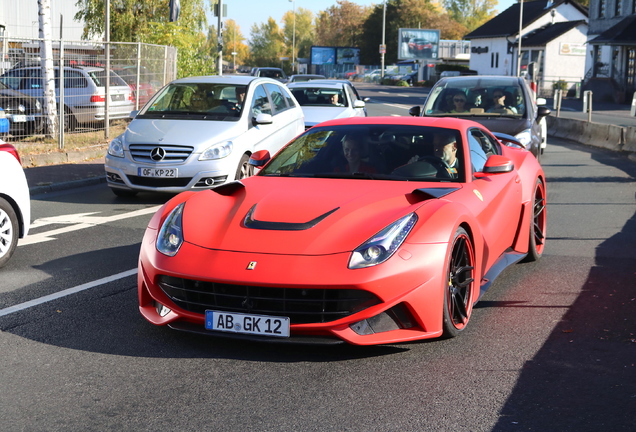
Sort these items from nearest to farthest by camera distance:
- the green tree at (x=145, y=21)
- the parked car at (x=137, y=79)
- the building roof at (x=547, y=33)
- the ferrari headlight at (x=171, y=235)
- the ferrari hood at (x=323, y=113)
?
the ferrari headlight at (x=171, y=235) → the ferrari hood at (x=323, y=113) → the parked car at (x=137, y=79) → the green tree at (x=145, y=21) → the building roof at (x=547, y=33)

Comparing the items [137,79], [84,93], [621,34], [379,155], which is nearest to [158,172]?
[379,155]

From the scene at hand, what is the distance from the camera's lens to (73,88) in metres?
17.7

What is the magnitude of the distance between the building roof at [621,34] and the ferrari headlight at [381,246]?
5023cm

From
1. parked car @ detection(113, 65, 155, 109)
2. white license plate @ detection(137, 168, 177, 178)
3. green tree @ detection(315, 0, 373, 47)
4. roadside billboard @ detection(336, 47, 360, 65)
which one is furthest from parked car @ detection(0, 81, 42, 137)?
green tree @ detection(315, 0, 373, 47)

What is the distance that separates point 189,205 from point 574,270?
3.58 m

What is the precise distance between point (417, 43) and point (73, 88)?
94.4 meters

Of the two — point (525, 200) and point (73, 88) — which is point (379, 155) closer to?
point (525, 200)

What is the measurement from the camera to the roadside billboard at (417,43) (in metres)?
108

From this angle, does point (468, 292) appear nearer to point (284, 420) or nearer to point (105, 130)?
point (284, 420)

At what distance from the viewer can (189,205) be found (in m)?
5.57

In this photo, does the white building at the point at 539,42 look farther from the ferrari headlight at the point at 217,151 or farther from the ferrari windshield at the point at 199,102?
the ferrari headlight at the point at 217,151

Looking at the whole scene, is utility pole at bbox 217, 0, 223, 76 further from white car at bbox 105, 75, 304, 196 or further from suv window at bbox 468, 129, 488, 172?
suv window at bbox 468, 129, 488, 172

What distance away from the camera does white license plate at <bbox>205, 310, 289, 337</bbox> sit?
4.70 m

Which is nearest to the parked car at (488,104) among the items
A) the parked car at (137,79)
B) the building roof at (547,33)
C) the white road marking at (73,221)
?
the white road marking at (73,221)
